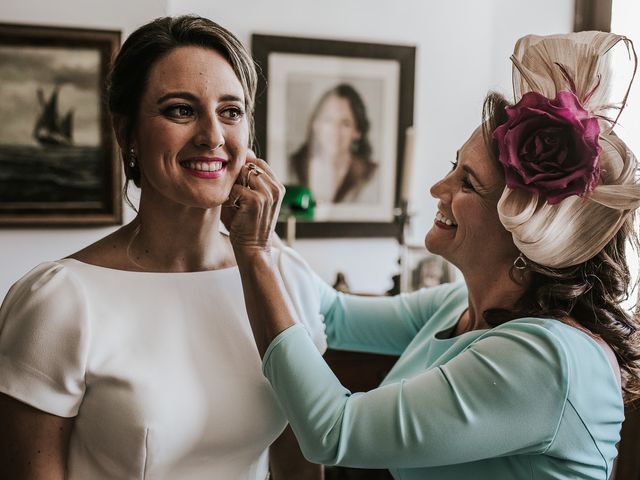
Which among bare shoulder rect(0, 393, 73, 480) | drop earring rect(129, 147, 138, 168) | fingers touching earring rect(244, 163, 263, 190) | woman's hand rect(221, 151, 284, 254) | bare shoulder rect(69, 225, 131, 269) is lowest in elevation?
bare shoulder rect(0, 393, 73, 480)

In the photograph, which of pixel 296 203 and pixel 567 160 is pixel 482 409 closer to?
pixel 567 160

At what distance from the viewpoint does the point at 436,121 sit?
318cm

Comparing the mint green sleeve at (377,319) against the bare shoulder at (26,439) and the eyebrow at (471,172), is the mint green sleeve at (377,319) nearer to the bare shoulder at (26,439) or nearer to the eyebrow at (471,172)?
the eyebrow at (471,172)

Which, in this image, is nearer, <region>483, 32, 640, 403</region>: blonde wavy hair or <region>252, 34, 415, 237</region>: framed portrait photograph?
<region>483, 32, 640, 403</region>: blonde wavy hair

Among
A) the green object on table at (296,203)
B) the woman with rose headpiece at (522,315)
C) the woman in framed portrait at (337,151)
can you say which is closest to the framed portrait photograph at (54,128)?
the green object on table at (296,203)

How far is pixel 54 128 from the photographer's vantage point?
254 centimetres

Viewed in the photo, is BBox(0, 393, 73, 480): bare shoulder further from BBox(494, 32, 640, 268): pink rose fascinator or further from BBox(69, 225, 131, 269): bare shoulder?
BBox(494, 32, 640, 268): pink rose fascinator

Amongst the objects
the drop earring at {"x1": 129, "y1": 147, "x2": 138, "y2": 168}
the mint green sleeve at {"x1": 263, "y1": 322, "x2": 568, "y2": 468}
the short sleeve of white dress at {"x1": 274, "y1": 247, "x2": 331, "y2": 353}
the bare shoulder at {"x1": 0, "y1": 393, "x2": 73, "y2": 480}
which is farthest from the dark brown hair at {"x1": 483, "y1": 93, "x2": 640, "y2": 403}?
the bare shoulder at {"x1": 0, "y1": 393, "x2": 73, "y2": 480}

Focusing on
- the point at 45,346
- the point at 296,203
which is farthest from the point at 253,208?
the point at 296,203

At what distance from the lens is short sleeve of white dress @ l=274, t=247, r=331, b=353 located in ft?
4.52

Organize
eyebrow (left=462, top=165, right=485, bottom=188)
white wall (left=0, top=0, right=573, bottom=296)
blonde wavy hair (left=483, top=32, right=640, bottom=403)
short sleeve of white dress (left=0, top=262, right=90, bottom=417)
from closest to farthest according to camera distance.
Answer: short sleeve of white dress (left=0, top=262, right=90, bottom=417)
blonde wavy hair (left=483, top=32, right=640, bottom=403)
eyebrow (left=462, top=165, right=485, bottom=188)
white wall (left=0, top=0, right=573, bottom=296)

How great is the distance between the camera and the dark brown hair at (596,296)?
120cm

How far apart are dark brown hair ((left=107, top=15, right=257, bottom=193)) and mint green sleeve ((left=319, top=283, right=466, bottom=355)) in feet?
2.26

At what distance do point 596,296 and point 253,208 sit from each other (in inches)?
25.6
